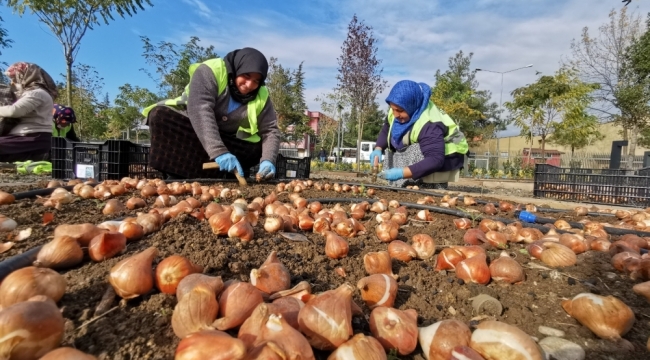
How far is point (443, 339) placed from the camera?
0.88 meters

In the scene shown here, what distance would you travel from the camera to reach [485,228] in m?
2.22

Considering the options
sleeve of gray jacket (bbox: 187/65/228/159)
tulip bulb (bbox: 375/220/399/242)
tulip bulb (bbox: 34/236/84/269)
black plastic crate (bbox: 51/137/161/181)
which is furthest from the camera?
black plastic crate (bbox: 51/137/161/181)

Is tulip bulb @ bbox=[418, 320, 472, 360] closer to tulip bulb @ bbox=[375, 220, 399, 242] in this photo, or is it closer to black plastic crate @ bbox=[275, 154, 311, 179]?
tulip bulb @ bbox=[375, 220, 399, 242]

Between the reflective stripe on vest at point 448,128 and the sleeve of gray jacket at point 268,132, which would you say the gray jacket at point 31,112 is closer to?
the sleeve of gray jacket at point 268,132

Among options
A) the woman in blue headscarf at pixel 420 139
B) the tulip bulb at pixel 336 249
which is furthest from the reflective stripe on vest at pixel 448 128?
the tulip bulb at pixel 336 249

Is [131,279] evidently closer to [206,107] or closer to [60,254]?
[60,254]

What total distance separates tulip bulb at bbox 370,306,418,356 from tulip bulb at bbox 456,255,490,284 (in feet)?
1.77

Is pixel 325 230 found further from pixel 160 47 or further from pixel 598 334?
pixel 160 47

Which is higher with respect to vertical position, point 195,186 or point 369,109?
point 369,109

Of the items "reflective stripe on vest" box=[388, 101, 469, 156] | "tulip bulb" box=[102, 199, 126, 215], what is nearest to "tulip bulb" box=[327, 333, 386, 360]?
"tulip bulb" box=[102, 199, 126, 215]

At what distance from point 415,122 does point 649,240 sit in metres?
3.24

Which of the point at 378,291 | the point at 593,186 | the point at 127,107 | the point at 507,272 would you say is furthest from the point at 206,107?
the point at 127,107

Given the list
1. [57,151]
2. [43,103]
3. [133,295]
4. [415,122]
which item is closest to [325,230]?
[133,295]

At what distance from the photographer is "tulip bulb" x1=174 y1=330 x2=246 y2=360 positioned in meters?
0.71
